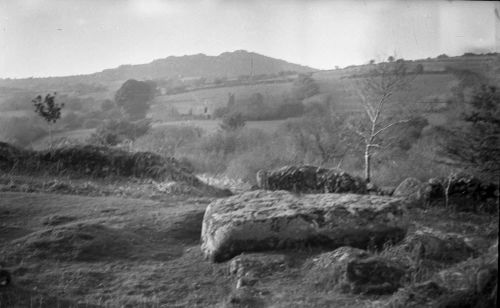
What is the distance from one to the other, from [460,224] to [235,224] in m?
4.43

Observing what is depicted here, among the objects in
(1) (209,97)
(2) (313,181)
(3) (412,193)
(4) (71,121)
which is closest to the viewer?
(3) (412,193)

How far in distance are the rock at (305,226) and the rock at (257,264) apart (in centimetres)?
26

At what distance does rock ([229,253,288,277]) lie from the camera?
6344 millimetres

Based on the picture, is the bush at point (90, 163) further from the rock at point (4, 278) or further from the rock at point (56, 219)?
the rock at point (4, 278)

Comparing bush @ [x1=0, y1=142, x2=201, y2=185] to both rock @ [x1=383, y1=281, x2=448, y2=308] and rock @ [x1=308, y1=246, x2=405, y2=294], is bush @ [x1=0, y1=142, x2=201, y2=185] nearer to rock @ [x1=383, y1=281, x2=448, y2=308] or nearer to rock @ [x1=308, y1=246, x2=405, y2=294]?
rock @ [x1=308, y1=246, x2=405, y2=294]

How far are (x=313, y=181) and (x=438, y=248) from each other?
506cm

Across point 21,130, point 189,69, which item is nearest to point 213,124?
point 189,69

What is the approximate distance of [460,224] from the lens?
8.66 meters

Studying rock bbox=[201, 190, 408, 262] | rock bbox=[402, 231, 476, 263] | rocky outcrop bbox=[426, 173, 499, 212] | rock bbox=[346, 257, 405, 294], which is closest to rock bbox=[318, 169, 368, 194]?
rocky outcrop bbox=[426, 173, 499, 212]

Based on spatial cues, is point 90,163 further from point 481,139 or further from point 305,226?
point 481,139

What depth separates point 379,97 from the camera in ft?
49.8

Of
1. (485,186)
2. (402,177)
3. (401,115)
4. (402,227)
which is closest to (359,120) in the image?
(401,115)

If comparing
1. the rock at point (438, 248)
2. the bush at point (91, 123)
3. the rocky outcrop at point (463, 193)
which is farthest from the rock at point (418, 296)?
the bush at point (91, 123)

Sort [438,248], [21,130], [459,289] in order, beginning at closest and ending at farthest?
[459,289] → [438,248] → [21,130]
